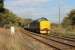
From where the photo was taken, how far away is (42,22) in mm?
37875

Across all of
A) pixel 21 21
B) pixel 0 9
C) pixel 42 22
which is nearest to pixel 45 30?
pixel 42 22

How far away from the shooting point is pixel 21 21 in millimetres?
93250

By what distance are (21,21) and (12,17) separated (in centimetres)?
1467

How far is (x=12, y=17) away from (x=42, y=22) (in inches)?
1648

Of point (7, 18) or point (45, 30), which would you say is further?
point (7, 18)

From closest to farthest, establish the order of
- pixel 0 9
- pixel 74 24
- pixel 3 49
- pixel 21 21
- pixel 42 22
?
pixel 3 49, pixel 42 22, pixel 74 24, pixel 0 9, pixel 21 21

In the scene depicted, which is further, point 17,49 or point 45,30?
point 45,30

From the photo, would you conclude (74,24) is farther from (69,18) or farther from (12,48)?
(12,48)

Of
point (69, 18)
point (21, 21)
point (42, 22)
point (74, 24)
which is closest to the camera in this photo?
point (42, 22)

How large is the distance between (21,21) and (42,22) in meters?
55.8

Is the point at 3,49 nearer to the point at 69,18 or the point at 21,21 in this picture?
the point at 69,18

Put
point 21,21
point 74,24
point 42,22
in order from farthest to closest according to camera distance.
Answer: point 21,21 < point 74,24 < point 42,22

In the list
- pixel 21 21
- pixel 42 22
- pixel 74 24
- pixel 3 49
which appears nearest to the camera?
pixel 3 49

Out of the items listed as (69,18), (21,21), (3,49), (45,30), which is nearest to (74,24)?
(69,18)
